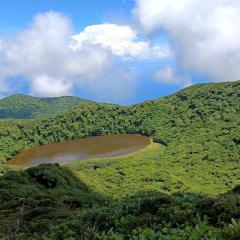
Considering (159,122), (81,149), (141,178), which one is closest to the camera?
(141,178)

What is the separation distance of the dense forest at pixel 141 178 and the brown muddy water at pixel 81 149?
14.2 ft

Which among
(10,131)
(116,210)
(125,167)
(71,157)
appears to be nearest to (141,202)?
(116,210)

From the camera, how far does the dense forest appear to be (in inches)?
578

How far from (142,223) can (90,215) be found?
13.1ft

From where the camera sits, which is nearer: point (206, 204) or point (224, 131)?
point (206, 204)

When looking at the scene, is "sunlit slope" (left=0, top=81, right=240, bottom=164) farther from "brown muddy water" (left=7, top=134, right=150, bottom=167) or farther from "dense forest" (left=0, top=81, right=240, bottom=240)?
"brown muddy water" (left=7, top=134, right=150, bottom=167)

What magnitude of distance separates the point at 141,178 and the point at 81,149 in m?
55.1

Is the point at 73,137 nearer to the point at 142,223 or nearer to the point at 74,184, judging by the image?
the point at 74,184

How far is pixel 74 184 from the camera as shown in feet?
255

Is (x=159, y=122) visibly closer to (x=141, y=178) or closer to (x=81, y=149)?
(x=81, y=149)

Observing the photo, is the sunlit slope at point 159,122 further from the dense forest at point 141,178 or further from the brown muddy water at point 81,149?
the brown muddy water at point 81,149

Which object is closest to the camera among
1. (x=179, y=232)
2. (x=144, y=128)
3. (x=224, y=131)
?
(x=179, y=232)

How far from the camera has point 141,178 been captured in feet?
347

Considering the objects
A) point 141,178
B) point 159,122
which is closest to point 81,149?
point 159,122
